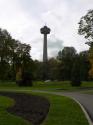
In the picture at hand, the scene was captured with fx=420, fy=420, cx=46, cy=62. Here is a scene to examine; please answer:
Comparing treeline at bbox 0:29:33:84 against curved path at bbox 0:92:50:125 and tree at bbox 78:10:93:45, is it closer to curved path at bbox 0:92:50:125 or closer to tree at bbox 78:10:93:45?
tree at bbox 78:10:93:45

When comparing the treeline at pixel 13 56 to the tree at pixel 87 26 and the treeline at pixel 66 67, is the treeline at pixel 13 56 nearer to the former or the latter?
the treeline at pixel 66 67

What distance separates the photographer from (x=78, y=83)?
84.8 m

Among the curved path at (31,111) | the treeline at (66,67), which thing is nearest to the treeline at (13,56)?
the treeline at (66,67)

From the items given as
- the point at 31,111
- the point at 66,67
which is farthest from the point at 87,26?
the point at 66,67

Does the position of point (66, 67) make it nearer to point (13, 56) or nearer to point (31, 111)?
point (13, 56)

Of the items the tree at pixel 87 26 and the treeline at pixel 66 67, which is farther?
the treeline at pixel 66 67

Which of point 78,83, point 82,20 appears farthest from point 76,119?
point 78,83

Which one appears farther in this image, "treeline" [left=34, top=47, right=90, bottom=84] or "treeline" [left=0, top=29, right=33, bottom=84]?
"treeline" [left=34, top=47, right=90, bottom=84]

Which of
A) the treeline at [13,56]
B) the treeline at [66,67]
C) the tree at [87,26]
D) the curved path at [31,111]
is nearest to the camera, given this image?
the curved path at [31,111]

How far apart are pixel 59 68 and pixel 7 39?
37.2 m

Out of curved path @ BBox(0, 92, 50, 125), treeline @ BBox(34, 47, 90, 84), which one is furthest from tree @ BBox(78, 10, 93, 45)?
treeline @ BBox(34, 47, 90, 84)

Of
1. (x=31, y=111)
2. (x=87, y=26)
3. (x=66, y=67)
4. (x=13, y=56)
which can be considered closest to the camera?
(x=31, y=111)

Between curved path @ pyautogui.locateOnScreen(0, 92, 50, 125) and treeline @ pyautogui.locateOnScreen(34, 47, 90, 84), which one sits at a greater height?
treeline @ pyautogui.locateOnScreen(34, 47, 90, 84)

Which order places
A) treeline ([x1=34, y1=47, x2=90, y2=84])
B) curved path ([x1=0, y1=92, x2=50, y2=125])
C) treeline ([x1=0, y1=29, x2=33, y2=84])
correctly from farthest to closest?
1. treeline ([x1=34, y1=47, x2=90, y2=84])
2. treeline ([x1=0, y1=29, x2=33, y2=84])
3. curved path ([x1=0, y1=92, x2=50, y2=125])
